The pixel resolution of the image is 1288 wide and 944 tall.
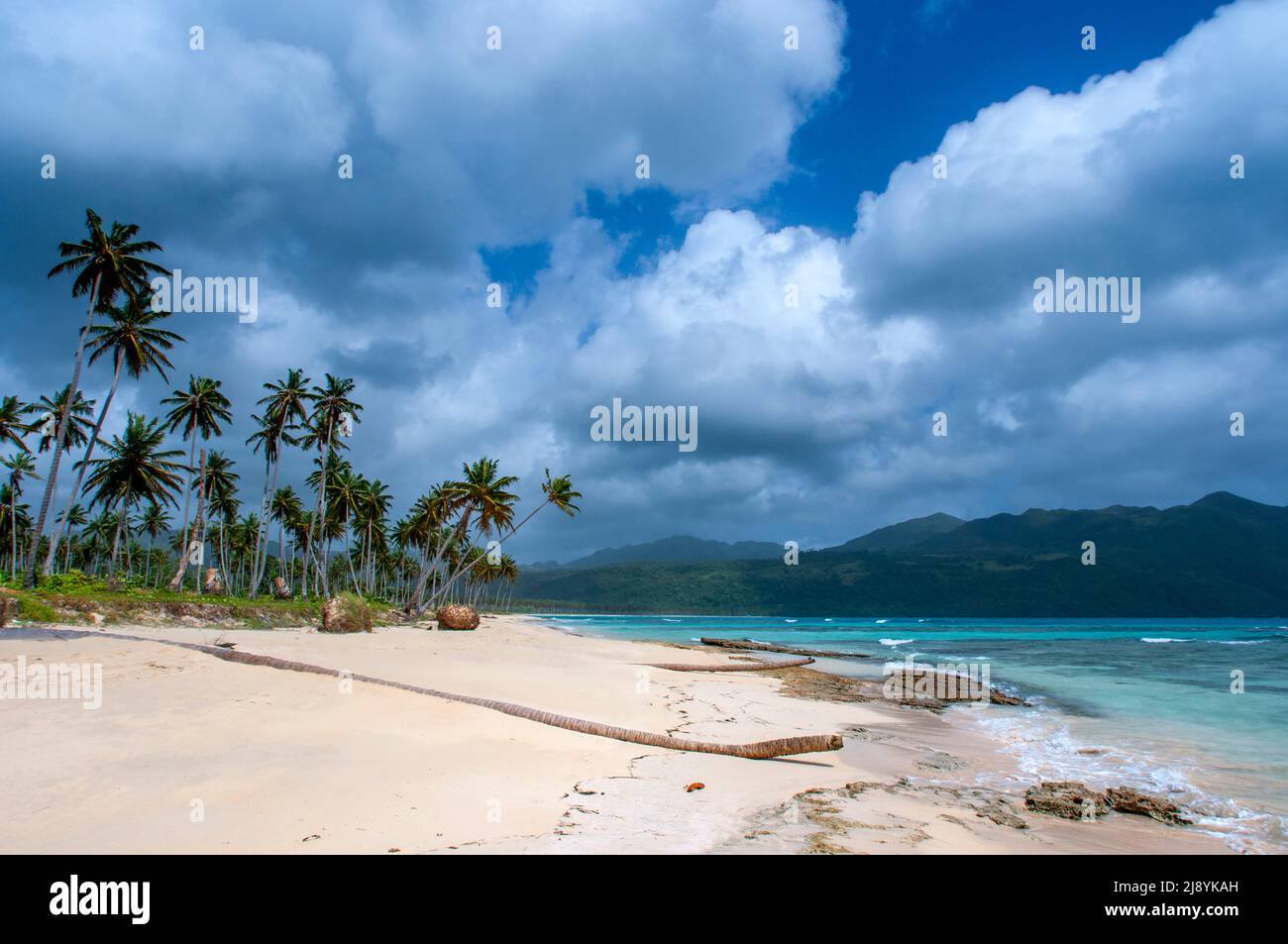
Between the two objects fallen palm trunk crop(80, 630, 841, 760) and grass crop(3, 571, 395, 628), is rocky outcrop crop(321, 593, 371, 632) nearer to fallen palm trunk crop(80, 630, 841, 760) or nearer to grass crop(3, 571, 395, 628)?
grass crop(3, 571, 395, 628)

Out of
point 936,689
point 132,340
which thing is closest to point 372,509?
point 132,340

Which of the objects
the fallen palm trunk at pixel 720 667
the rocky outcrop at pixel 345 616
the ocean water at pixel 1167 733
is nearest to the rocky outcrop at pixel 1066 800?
the ocean water at pixel 1167 733

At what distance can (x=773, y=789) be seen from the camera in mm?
7934

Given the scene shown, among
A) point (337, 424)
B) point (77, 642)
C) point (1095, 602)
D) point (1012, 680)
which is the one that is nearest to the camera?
point (77, 642)

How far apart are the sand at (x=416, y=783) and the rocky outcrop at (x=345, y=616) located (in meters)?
15.3

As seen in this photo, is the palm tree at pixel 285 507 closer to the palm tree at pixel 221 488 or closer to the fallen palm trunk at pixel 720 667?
the palm tree at pixel 221 488

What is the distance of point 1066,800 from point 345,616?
28.1m

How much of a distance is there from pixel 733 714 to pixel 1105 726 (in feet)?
31.8

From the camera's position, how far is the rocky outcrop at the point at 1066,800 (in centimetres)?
809

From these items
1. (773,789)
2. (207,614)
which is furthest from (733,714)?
(207,614)

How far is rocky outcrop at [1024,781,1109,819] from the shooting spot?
8.09 m

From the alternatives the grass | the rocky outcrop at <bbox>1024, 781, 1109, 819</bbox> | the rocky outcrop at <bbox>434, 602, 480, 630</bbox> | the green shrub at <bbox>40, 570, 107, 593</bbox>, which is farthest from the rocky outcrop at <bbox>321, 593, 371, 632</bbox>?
the rocky outcrop at <bbox>1024, 781, 1109, 819</bbox>
